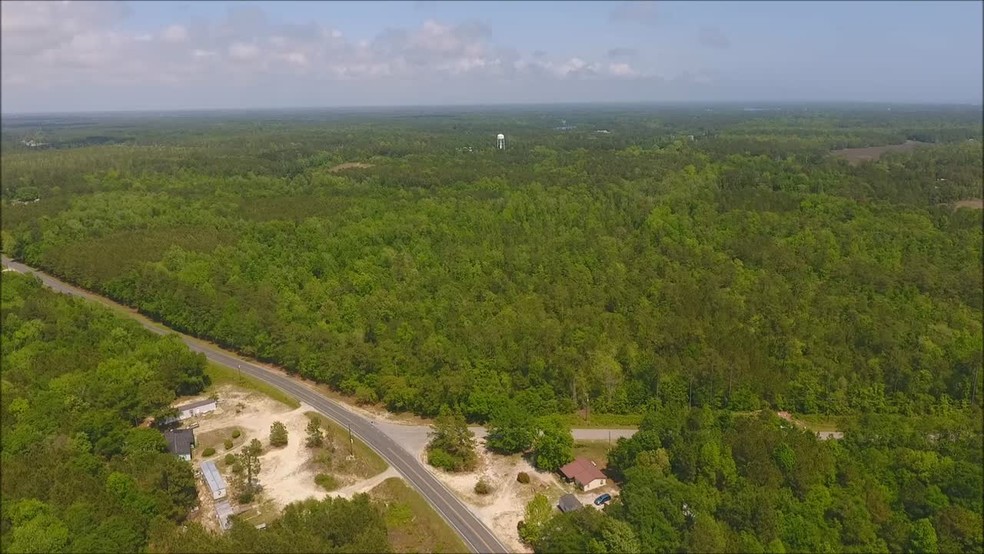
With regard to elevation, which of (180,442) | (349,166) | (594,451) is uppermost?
(349,166)

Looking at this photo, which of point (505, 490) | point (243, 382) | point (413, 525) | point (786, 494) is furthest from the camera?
point (243, 382)

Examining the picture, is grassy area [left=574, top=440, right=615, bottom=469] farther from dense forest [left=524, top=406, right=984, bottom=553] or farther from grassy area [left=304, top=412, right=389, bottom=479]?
grassy area [left=304, top=412, right=389, bottom=479]

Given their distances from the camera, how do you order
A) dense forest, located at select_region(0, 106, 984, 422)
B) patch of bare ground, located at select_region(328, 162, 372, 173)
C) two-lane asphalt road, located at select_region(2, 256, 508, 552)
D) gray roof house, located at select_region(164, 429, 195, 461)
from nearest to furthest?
1. two-lane asphalt road, located at select_region(2, 256, 508, 552)
2. gray roof house, located at select_region(164, 429, 195, 461)
3. dense forest, located at select_region(0, 106, 984, 422)
4. patch of bare ground, located at select_region(328, 162, 372, 173)

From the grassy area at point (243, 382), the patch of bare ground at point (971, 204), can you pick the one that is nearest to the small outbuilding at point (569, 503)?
the grassy area at point (243, 382)

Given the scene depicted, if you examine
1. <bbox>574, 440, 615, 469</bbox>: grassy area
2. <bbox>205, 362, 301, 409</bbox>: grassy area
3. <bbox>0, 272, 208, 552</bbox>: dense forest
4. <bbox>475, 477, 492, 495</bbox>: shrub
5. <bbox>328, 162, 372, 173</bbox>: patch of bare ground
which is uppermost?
<bbox>328, 162, 372, 173</bbox>: patch of bare ground

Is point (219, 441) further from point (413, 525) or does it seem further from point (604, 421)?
point (604, 421)

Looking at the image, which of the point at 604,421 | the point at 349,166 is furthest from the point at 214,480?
the point at 349,166

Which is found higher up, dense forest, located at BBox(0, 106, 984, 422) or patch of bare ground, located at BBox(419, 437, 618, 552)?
dense forest, located at BBox(0, 106, 984, 422)

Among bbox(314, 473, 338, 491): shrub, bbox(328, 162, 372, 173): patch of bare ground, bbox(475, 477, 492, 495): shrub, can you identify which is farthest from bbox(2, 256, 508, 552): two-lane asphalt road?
bbox(328, 162, 372, 173): patch of bare ground
